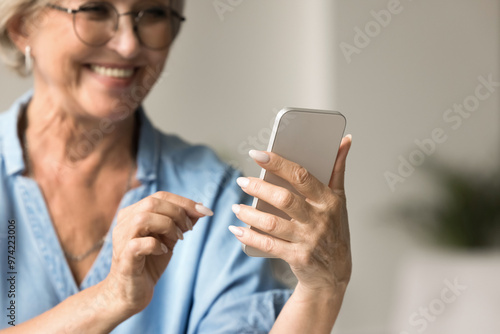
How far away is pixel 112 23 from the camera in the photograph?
77 cm

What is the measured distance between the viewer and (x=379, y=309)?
6.64 feet

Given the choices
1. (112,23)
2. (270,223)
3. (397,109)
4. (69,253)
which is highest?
(112,23)

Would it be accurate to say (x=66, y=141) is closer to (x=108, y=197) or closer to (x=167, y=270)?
(x=108, y=197)

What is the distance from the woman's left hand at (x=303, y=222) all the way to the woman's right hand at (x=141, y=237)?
0.06 metres

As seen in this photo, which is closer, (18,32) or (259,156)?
(259,156)

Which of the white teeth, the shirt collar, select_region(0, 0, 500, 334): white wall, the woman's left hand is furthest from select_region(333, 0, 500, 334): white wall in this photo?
the woman's left hand

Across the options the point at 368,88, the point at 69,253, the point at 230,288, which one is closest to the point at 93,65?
the point at 69,253

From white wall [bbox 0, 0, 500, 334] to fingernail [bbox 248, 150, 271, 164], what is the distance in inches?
40.9

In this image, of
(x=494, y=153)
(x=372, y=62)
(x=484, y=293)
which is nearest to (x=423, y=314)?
(x=484, y=293)

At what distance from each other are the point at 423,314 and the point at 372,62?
0.86 m

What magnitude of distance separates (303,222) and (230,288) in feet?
0.90

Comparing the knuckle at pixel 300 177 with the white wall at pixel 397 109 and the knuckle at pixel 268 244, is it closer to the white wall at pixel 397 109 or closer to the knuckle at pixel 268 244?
the knuckle at pixel 268 244

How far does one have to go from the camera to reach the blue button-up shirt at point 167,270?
76 cm

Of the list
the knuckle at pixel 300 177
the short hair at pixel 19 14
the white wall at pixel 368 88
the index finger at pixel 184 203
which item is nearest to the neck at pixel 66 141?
the short hair at pixel 19 14
